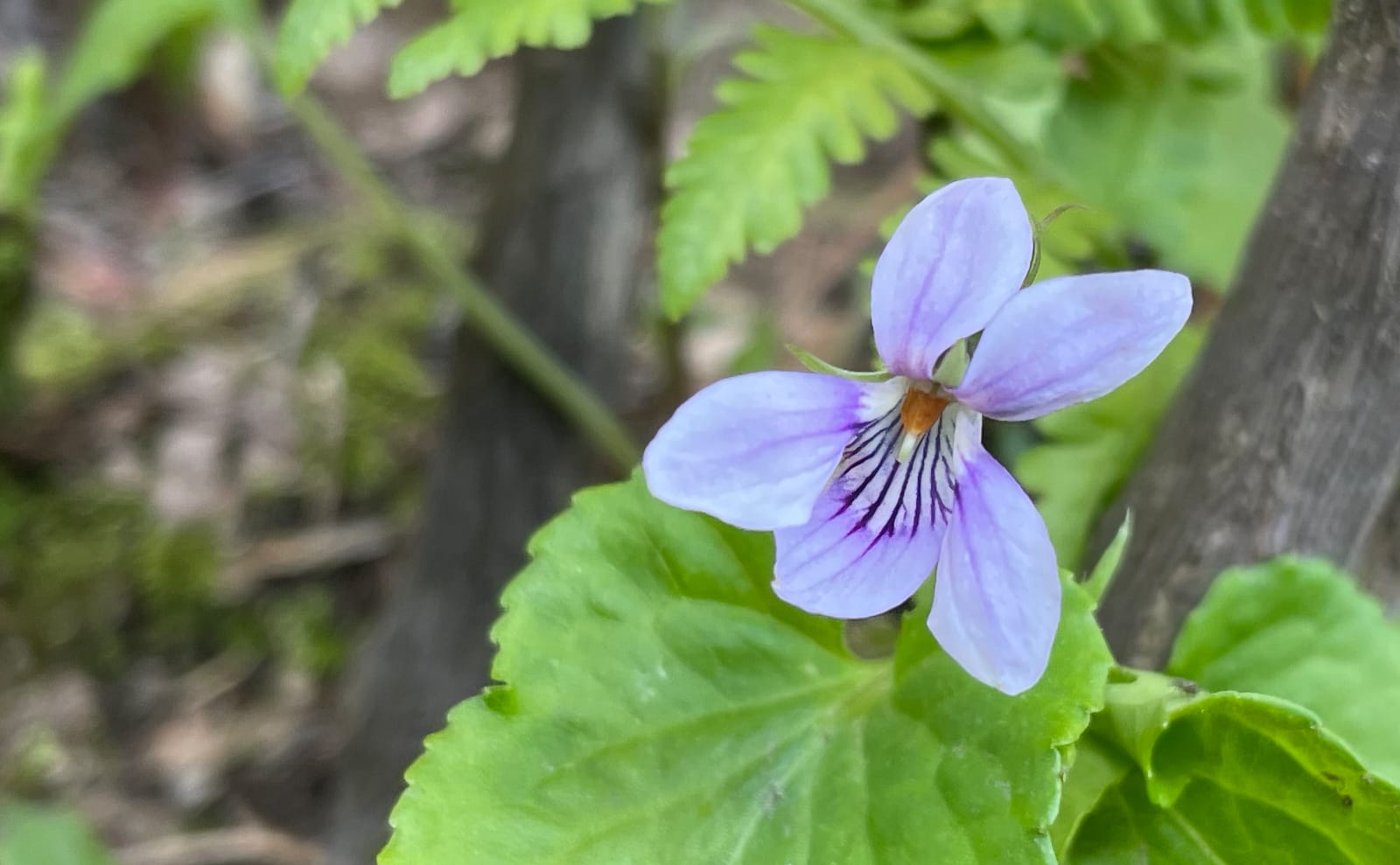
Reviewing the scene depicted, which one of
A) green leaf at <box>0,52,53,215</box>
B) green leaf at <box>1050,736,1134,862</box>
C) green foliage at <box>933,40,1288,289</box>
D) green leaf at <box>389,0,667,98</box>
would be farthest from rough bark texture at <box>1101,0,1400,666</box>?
green leaf at <box>0,52,53,215</box>

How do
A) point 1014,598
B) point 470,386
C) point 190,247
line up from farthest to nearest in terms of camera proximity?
point 190,247
point 470,386
point 1014,598

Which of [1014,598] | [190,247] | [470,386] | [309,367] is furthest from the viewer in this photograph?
[190,247]

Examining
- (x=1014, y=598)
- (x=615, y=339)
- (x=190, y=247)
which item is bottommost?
(x=615, y=339)

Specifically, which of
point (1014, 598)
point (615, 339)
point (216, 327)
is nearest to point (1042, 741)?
point (1014, 598)

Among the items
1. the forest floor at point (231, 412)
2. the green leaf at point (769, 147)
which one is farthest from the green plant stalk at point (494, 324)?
the green leaf at point (769, 147)

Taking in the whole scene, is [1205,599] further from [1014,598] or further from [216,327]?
[216,327]

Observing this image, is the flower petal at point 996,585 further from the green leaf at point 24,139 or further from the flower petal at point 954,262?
the green leaf at point 24,139

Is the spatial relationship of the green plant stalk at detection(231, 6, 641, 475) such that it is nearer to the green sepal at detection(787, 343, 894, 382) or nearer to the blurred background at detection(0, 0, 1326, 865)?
the blurred background at detection(0, 0, 1326, 865)

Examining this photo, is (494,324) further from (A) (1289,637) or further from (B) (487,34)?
(A) (1289,637)
